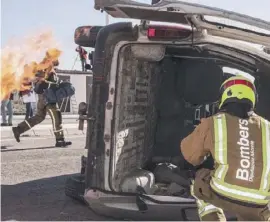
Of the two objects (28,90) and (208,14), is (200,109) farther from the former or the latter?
(28,90)

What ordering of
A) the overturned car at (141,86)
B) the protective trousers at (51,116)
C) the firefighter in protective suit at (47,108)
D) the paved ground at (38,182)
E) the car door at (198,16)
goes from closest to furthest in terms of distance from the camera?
1. the car door at (198,16)
2. the overturned car at (141,86)
3. the paved ground at (38,182)
4. the firefighter in protective suit at (47,108)
5. the protective trousers at (51,116)

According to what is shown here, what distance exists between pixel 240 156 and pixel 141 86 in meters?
2.23

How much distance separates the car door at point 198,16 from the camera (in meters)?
3.26

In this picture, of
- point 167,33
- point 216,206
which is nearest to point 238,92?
point 216,206

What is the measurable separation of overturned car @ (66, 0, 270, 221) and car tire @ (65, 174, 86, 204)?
0.01m

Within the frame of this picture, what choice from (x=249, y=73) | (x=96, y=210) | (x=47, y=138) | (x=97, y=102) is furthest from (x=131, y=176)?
(x=47, y=138)

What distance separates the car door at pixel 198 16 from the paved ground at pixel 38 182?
211 cm

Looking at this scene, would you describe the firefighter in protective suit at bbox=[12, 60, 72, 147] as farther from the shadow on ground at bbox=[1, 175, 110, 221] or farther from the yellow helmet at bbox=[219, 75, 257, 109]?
the yellow helmet at bbox=[219, 75, 257, 109]

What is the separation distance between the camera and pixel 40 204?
5.01 meters

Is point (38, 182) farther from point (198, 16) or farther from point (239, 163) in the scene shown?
point (239, 163)

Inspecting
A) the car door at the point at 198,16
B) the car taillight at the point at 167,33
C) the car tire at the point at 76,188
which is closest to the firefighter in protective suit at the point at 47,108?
the car tire at the point at 76,188

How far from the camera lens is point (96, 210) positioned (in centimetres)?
430

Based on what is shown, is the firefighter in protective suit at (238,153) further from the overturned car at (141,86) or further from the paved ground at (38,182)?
the paved ground at (38,182)

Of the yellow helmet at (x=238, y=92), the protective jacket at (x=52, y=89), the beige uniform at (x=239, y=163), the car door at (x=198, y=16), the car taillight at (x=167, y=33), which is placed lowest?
the protective jacket at (x=52, y=89)
